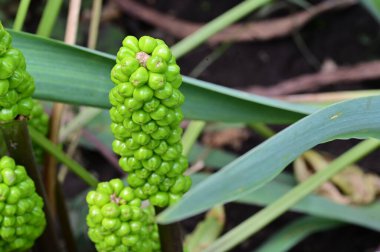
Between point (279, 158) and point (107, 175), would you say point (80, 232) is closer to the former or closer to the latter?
point (107, 175)

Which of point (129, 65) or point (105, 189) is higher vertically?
point (129, 65)

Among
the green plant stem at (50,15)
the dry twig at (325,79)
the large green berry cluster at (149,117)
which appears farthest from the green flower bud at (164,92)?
the dry twig at (325,79)

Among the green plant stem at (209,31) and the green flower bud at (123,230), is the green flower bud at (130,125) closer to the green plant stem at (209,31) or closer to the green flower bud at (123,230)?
the green flower bud at (123,230)

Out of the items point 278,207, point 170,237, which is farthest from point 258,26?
point 170,237

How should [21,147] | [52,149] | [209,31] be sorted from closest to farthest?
[21,147]
[52,149]
[209,31]

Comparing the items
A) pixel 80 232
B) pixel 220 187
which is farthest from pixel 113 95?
pixel 80 232

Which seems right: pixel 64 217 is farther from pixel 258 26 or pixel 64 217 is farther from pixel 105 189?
pixel 258 26

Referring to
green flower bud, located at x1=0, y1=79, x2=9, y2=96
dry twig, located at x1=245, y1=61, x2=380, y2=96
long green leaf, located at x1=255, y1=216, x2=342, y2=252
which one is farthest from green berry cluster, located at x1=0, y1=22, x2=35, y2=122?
dry twig, located at x1=245, y1=61, x2=380, y2=96
